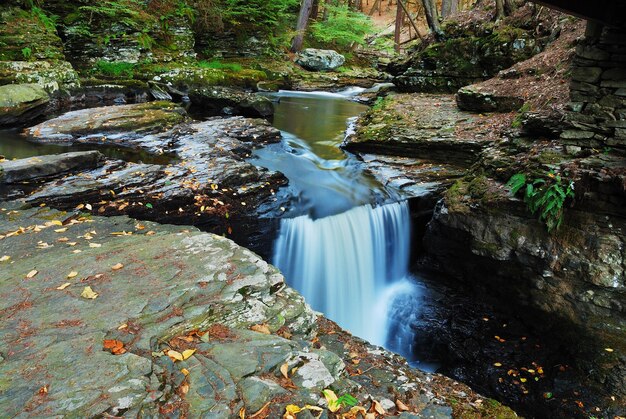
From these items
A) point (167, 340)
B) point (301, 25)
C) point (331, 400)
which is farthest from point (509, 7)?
point (167, 340)

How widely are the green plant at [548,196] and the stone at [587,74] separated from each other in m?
1.47

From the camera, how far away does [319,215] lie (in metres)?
7.35

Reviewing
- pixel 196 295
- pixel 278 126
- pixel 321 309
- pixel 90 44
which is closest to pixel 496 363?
pixel 321 309

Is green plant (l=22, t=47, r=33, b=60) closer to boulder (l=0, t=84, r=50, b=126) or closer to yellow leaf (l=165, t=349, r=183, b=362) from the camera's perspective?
boulder (l=0, t=84, r=50, b=126)

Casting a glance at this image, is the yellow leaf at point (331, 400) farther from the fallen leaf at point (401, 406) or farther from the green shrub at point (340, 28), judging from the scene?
the green shrub at point (340, 28)

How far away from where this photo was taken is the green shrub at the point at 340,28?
23.6 m

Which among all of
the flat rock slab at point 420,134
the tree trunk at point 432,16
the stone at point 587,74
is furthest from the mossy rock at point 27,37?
the stone at point 587,74

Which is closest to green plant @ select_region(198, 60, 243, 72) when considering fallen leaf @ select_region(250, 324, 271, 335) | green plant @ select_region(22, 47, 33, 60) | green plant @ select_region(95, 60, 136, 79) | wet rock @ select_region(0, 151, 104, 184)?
green plant @ select_region(95, 60, 136, 79)

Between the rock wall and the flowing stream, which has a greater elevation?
the rock wall

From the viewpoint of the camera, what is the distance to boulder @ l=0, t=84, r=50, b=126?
9.18 m

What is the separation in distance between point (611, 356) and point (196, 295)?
5.23 metres

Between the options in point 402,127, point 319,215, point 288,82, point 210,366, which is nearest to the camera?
point 210,366

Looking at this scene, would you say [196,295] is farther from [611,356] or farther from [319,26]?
[319,26]

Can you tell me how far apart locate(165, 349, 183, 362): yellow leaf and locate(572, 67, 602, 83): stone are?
628 cm
